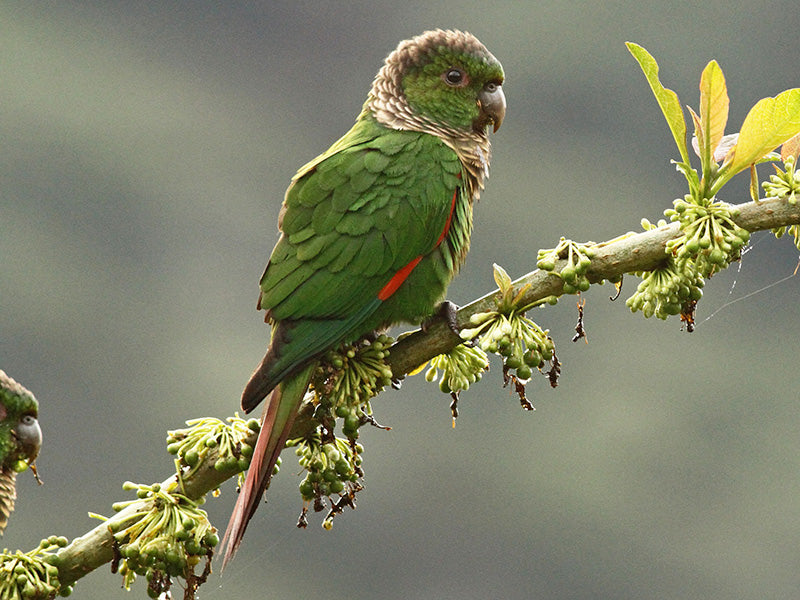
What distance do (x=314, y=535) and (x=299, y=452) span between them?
61.8ft

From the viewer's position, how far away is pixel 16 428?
2.39m

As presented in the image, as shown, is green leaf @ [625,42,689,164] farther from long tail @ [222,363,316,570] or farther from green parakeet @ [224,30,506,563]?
long tail @ [222,363,316,570]

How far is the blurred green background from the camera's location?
19.4 metres

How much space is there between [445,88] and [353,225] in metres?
0.50

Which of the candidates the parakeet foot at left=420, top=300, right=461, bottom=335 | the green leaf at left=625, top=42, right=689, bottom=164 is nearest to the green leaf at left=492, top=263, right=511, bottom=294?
the parakeet foot at left=420, top=300, right=461, bottom=335

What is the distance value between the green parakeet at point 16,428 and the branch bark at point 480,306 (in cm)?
Answer: 94

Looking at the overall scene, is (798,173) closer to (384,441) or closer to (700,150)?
(700,150)

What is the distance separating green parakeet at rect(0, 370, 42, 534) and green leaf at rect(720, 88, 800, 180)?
5.84 ft

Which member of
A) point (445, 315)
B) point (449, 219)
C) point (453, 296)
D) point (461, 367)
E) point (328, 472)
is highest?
point (453, 296)

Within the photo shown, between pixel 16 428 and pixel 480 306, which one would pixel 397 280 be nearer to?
pixel 480 306

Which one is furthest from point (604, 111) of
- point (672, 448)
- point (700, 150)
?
point (700, 150)

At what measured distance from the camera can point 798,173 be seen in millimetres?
1365

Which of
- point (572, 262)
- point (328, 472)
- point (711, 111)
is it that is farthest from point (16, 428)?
point (711, 111)

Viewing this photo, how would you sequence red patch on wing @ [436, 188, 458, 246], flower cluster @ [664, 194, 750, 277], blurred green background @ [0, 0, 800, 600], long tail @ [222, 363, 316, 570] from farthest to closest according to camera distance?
blurred green background @ [0, 0, 800, 600] → red patch on wing @ [436, 188, 458, 246] → long tail @ [222, 363, 316, 570] → flower cluster @ [664, 194, 750, 277]
